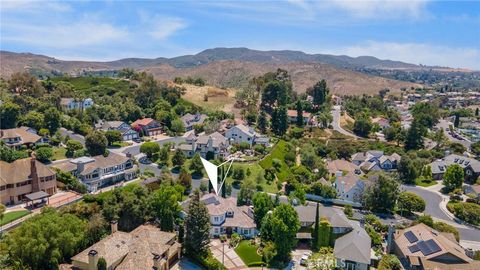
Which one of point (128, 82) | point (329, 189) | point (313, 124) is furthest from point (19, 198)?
point (128, 82)

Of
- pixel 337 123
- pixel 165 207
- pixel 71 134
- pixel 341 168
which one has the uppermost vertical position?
pixel 71 134

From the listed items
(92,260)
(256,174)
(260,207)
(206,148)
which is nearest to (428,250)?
(260,207)

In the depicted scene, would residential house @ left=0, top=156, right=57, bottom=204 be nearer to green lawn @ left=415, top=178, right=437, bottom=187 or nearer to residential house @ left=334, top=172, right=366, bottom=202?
residential house @ left=334, top=172, right=366, bottom=202

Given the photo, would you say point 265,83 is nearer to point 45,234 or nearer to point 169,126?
point 169,126

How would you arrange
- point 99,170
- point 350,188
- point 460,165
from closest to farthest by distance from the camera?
point 99,170 → point 350,188 → point 460,165

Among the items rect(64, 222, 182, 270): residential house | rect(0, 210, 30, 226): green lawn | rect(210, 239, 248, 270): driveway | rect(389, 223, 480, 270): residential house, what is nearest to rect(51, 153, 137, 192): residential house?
rect(0, 210, 30, 226): green lawn

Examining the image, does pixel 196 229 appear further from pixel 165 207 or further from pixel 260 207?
pixel 260 207

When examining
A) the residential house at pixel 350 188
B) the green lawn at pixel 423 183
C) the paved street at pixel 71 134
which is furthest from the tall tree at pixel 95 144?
the green lawn at pixel 423 183
